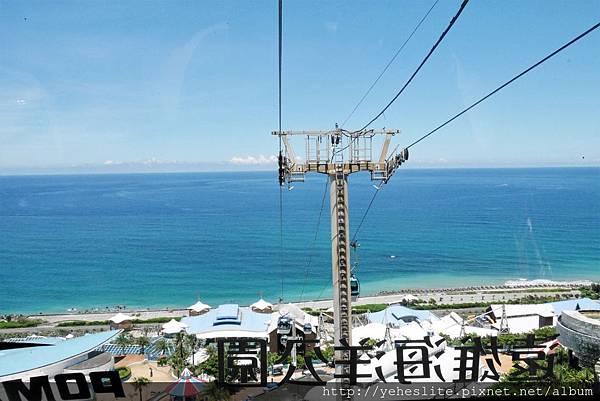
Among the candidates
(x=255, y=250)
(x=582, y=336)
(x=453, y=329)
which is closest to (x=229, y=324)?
(x=453, y=329)

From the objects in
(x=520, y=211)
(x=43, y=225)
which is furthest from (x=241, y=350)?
(x=520, y=211)

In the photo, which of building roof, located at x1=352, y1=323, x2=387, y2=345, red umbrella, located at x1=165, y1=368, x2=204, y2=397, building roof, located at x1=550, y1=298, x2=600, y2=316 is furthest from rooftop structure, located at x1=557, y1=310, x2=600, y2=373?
building roof, located at x1=550, y1=298, x2=600, y2=316

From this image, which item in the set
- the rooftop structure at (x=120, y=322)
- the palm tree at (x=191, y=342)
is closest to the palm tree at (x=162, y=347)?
the palm tree at (x=191, y=342)

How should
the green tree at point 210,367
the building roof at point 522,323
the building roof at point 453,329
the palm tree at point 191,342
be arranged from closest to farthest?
the green tree at point 210,367
the palm tree at point 191,342
the building roof at point 453,329
the building roof at point 522,323

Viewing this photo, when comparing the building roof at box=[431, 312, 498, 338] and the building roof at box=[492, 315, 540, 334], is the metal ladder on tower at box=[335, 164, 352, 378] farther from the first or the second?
the building roof at box=[492, 315, 540, 334]

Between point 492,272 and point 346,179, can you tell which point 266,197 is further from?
point 346,179

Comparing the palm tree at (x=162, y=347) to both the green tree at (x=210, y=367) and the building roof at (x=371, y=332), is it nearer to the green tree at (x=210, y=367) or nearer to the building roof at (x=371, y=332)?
the green tree at (x=210, y=367)
